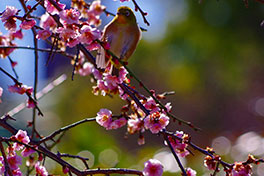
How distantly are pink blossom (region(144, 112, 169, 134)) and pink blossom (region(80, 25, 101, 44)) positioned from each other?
0.69 ft

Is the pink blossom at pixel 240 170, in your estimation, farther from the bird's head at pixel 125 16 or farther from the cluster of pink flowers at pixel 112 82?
the bird's head at pixel 125 16

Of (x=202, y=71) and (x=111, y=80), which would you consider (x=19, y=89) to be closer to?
(x=111, y=80)

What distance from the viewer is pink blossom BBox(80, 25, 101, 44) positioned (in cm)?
89

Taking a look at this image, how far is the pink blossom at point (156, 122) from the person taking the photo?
84 cm

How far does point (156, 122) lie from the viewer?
2.79 ft

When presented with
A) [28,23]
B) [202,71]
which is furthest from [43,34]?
[202,71]

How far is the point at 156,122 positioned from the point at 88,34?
0.79 ft

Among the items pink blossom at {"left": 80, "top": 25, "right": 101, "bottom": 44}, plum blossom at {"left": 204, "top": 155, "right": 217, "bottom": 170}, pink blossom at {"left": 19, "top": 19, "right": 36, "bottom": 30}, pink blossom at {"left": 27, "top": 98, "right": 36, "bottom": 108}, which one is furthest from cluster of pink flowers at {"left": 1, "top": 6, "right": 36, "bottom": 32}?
plum blossom at {"left": 204, "top": 155, "right": 217, "bottom": 170}

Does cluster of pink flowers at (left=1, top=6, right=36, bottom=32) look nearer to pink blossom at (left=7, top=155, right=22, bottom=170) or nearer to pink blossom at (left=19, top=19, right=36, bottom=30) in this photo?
pink blossom at (left=19, top=19, right=36, bottom=30)

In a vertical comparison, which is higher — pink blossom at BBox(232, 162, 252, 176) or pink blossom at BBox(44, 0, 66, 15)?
pink blossom at BBox(44, 0, 66, 15)

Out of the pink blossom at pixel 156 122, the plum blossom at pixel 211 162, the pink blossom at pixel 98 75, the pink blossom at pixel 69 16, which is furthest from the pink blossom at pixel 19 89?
the plum blossom at pixel 211 162

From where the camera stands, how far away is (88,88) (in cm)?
603

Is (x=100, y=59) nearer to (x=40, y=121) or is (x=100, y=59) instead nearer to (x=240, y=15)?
(x=40, y=121)

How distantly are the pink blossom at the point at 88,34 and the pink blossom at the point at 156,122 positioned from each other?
209mm
